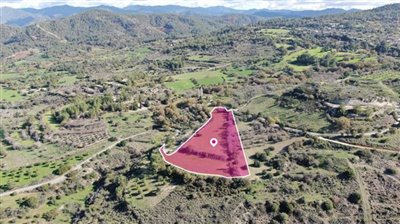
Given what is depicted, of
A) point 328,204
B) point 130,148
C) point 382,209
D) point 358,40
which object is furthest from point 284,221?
point 358,40

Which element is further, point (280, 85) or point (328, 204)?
point (280, 85)

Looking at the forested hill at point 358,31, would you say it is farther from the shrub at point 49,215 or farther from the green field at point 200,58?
the shrub at point 49,215

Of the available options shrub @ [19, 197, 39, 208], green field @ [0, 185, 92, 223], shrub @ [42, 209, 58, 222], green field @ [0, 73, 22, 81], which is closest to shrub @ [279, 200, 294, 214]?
green field @ [0, 185, 92, 223]

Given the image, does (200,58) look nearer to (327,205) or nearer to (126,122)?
(126,122)

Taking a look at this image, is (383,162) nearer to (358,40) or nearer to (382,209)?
(382,209)

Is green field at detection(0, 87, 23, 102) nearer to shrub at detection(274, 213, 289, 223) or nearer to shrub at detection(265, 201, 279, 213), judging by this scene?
shrub at detection(265, 201, 279, 213)

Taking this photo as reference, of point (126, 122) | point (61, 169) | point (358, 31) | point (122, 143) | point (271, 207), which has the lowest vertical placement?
point (126, 122)

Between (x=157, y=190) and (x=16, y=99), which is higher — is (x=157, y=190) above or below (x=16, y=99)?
above

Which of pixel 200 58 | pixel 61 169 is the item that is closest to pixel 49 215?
pixel 61 169
